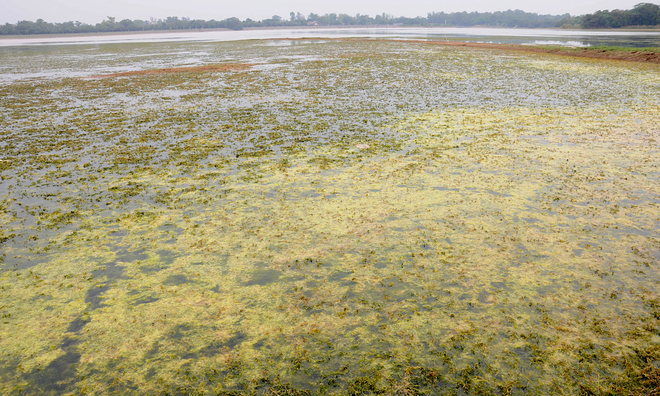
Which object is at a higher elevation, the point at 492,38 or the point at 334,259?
the point at 492,38

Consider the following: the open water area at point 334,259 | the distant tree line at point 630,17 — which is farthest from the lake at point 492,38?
the open water area at point 334,259

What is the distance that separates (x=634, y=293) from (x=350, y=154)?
7797 mm

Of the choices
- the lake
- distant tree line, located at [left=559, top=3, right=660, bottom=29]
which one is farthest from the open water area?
distant tree line, located at [left=559, top=3, right=660, bottom=29]

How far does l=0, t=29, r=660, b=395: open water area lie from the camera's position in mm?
4309

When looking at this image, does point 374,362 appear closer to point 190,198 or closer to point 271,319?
point 271,319

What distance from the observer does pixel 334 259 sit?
6344mm

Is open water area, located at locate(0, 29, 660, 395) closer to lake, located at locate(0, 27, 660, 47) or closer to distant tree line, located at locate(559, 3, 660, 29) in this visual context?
lake, located at locate(0, 27, 660, 47)

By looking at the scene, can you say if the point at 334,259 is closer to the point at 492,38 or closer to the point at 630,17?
the point at 492,38

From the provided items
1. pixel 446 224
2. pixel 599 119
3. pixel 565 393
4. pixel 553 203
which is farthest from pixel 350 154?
pixel 599 119

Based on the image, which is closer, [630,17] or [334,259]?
[334,259]

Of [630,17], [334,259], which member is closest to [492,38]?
[630,17]

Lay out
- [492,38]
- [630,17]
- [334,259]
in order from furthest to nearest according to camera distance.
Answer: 1. [630,17]
2. [492,38]
3. [334,259]

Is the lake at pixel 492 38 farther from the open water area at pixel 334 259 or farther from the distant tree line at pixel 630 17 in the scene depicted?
the open water area at pixel 334 259

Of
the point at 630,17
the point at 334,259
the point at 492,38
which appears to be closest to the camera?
the point at 334,259
